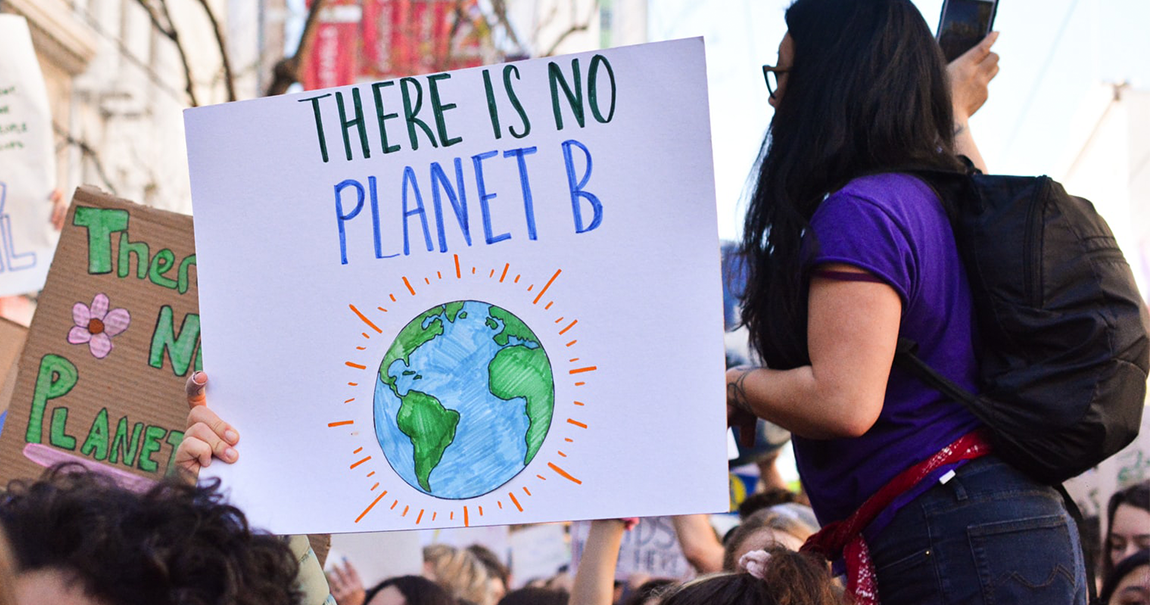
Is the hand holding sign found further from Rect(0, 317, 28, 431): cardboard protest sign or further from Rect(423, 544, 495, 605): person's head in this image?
Rect(423, 544, 495, 605): person's head

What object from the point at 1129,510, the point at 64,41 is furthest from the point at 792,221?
the point at 64,41

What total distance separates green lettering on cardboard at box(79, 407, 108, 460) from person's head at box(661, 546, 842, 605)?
1.13 metres

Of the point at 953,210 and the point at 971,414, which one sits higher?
Answer: the point at 953,210

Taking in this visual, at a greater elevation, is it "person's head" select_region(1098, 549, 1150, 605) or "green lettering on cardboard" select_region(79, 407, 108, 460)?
"green lettering on cardboard" select_region(79, 407, 108, 460)

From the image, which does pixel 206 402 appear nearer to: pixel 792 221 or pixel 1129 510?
pixel 792 221

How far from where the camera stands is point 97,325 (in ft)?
7.70

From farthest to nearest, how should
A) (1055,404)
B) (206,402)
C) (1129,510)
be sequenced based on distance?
(1129,510), (206,402), (1055,404)

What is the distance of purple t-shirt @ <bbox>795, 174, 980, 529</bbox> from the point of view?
66.3 inches

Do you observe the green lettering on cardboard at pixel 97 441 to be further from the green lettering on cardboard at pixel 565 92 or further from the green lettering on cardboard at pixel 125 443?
the green lettering on cardboard at pixel 565 92

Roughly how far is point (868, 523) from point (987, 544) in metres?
0.17

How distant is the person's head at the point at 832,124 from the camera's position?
1786mm

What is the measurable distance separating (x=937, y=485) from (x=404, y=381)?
0.77 meters

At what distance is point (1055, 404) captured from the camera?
162cm

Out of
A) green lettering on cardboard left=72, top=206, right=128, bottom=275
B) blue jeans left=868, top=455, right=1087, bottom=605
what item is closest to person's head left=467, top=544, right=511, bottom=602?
green lettering on cardboard left=72, top=206, right=128, bottom=275
